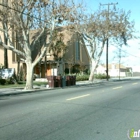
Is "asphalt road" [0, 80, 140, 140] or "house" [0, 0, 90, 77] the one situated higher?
"house" [0, 0, 90, 77]

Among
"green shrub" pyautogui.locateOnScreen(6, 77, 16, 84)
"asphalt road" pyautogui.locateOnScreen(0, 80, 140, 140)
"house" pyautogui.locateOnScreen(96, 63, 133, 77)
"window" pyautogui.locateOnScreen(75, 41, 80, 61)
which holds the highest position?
"window" pyautogui.locateOnScreen(75, 41, 80, 61)

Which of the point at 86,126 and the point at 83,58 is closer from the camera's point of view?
the point at 86,126

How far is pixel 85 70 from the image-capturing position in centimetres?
4825

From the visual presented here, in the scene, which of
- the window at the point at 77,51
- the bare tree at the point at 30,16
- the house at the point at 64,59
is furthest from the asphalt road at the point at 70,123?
the window at the point at 77,51

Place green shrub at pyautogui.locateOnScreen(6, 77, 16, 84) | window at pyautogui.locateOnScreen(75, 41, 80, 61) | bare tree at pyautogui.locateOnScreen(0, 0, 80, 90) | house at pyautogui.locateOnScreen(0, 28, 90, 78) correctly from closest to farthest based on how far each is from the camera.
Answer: bare tree at pyautogui.locateOnScreen(0, 0, 80, 90), green shrub at pyautogui.locateOnScreen(6, 77, 16, 84), house at pyautogui.locateOnScreen(0, 28, 90, 78), window at pyautogui.locateOnScreen(75, 41, 80, 61)

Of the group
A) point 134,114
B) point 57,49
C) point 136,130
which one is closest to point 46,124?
point 136,130

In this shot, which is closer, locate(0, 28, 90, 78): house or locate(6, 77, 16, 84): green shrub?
locate(6, 77, 16, 84): green shrub

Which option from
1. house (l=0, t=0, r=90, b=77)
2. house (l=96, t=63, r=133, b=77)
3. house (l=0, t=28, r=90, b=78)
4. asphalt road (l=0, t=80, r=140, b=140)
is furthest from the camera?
house (l=96, t=63, r=133, b=77)

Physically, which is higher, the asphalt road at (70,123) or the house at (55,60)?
the house at (55,60)

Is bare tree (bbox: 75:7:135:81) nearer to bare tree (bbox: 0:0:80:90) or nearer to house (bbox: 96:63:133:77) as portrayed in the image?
bare tree (bbox: 0:0:80:90)

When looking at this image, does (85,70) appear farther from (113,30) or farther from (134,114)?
(134,114)

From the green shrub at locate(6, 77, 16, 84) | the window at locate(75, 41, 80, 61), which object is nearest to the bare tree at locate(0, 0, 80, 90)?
the green shrub at locate(6, 77, 16, 84)

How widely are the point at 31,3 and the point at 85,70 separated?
2871 centimetres

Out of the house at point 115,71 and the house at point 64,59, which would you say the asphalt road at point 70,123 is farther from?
the house at point 115,71
